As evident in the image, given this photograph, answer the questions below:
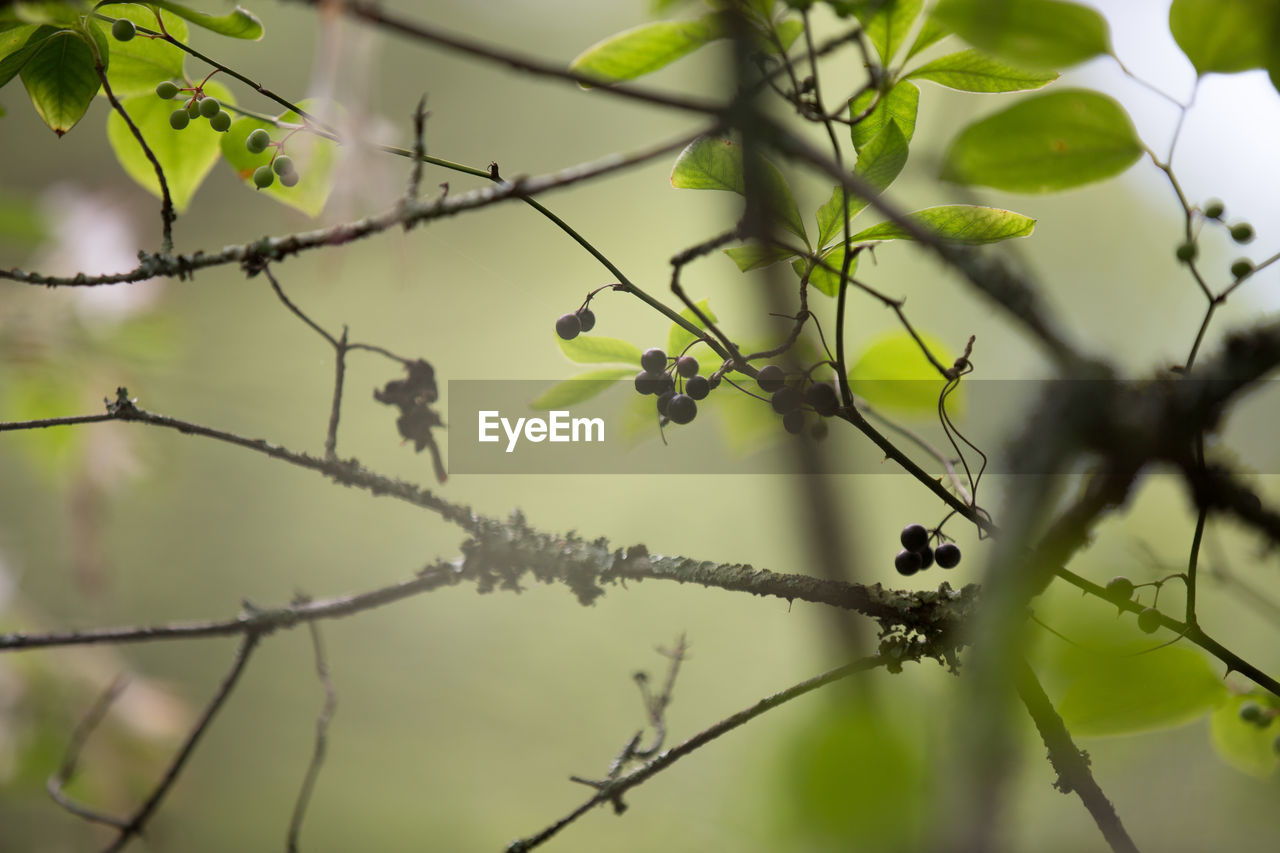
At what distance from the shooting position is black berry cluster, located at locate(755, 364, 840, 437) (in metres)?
0.22

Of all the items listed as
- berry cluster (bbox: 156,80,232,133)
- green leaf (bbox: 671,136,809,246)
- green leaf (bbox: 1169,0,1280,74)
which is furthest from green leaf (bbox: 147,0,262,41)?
green leaf (bbox: 1169,0,1280,74)

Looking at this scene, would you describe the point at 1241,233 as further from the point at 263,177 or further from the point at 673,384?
the point at 263,177

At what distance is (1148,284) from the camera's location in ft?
3.43

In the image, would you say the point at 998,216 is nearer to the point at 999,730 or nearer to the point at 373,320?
the point at 999,730

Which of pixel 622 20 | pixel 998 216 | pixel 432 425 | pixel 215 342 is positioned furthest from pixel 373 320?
pixel 998 216

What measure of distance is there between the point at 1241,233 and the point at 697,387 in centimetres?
16

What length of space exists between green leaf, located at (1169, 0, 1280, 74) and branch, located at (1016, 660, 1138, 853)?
0.15m

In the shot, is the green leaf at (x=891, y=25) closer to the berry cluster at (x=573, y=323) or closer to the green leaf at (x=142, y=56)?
the berry cluster at (x=573, y=323)

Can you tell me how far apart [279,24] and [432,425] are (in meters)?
1.46

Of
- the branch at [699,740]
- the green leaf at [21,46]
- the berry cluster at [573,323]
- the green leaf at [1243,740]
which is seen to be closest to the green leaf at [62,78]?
the green leaf at [21,46]

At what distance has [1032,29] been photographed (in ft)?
0.52

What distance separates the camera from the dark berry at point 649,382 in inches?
9.6

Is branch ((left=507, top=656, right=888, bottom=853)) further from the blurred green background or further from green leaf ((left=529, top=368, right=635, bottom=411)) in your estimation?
the blurred green background

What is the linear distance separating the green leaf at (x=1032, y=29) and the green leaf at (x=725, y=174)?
0.18 feet
